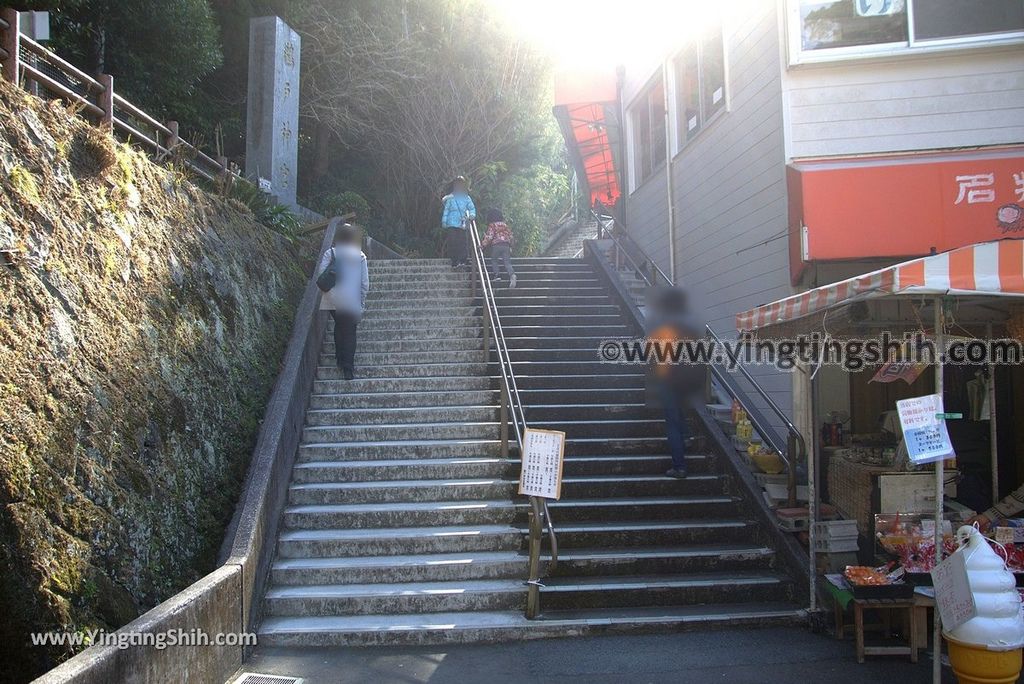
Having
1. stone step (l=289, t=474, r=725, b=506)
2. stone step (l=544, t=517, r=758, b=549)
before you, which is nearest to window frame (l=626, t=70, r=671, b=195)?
stone step (l=289, t=474, r=725, b=506)

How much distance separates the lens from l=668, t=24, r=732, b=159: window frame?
9.56 metres

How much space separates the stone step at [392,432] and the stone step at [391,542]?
1.42m

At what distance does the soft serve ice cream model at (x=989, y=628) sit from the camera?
3.99 meters

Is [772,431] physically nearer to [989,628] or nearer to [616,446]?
[616,446]

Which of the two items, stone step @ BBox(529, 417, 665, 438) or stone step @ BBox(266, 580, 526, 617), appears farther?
stone step @ BBox(529, 417, 665, 438)

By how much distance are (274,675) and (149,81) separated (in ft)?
37.2

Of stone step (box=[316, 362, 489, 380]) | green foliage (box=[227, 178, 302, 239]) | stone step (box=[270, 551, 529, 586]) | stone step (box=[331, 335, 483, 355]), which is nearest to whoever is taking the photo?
stone step (box=[270, 551, 529, 586])

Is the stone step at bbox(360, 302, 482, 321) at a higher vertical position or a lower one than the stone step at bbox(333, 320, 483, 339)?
higher

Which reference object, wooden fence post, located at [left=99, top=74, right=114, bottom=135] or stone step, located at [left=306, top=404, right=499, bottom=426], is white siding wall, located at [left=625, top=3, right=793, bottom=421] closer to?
stone step, located at [left=306, top=404, right=499, bottom=426]

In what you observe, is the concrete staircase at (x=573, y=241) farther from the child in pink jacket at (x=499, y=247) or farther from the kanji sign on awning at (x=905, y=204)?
the kanji sign on awning at (x=905, y=204)

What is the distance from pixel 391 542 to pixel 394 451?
137cm

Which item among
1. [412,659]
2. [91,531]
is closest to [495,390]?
[412,659]

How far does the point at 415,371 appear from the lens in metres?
9.16

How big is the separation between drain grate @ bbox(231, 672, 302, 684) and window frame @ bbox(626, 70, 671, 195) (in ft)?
31.6
